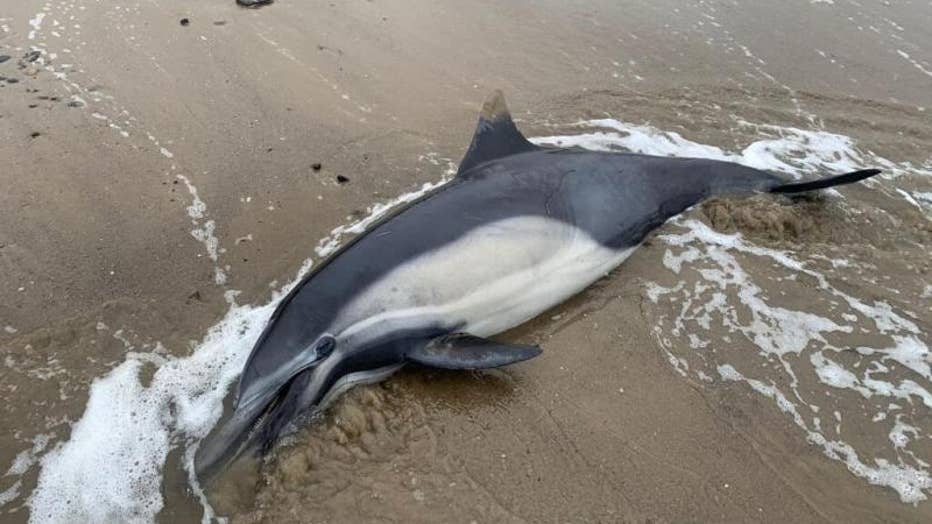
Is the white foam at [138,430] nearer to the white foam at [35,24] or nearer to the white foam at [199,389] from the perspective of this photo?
the white foam at [199,389]

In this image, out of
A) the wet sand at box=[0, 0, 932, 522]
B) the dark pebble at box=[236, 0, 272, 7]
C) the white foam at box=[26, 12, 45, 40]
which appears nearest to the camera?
the wet sand at box=[0, 0, 932, 522]

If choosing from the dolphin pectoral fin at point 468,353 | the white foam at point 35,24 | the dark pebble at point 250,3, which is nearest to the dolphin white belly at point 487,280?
the dolphin pectoral fin at point 468,353

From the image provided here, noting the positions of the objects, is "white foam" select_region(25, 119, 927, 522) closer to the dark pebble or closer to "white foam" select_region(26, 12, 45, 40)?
"white foam" select_region(26, 12, 45, 40)

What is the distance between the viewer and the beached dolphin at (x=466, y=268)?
11.9 feet

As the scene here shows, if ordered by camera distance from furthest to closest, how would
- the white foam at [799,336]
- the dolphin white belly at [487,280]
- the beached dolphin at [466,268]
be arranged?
1. the dolphin white belly at [487,280]
2. the white foam at [799,336]
3. the beached dolphin at [466,268]

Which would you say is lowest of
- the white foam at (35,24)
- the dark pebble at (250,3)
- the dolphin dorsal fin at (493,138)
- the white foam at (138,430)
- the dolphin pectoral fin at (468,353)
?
the white foam at (35,24)

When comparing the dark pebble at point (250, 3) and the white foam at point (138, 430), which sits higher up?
the dark pebble at point (250, 3)

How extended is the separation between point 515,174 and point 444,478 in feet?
7.19

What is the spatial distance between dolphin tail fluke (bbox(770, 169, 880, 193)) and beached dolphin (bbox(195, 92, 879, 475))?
0.4 inches

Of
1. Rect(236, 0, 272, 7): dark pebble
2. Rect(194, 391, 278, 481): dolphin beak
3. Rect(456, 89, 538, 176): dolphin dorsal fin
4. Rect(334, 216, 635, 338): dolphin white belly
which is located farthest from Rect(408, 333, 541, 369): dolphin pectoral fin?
Rect(236, 0, 272, 7): dark pebble

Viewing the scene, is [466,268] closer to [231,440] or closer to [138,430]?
[231,440]

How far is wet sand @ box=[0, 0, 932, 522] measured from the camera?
11.5 ft

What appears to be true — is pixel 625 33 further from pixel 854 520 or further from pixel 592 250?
pixel 854 520

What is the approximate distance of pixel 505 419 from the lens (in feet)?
12.5
